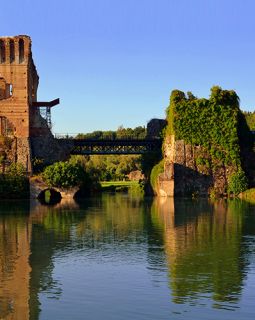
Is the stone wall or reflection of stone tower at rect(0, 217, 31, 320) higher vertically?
the stone wall

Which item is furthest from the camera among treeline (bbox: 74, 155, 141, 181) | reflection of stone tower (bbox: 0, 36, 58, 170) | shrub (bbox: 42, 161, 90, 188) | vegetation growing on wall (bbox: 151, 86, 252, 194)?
treeline (bbox: 74, 155, 141, 181)

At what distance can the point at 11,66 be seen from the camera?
7062 centimetres

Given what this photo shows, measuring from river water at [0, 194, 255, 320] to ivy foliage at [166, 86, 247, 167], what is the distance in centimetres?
2638

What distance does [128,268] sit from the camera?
23734mm

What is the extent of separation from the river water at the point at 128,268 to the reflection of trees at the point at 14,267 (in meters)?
0.03

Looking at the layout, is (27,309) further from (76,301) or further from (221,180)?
(221,180)

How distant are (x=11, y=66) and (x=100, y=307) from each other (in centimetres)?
5619

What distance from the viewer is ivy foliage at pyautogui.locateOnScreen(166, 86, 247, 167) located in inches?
2707

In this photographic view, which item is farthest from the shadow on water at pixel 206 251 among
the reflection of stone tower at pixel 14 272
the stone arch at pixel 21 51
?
the stone arch at pixel 21 51

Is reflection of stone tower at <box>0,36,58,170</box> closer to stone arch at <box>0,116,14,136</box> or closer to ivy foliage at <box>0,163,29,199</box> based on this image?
stone arch at <box>0,116,14,136</box>

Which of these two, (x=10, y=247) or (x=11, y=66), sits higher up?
(x=11, y=66)

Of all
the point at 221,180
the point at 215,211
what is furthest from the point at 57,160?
the point at 215,211

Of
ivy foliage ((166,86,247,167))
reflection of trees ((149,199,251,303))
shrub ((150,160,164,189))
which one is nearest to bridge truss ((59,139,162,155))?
shrub ((150,160,164,189))

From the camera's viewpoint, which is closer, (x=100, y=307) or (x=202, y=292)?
(x=100, y=307)
